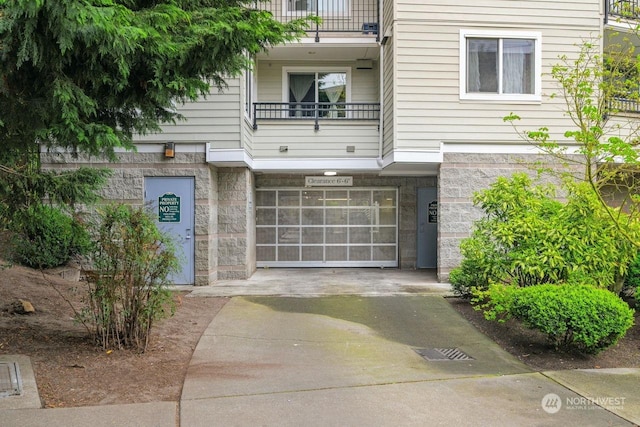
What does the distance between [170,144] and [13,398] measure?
7342 mm

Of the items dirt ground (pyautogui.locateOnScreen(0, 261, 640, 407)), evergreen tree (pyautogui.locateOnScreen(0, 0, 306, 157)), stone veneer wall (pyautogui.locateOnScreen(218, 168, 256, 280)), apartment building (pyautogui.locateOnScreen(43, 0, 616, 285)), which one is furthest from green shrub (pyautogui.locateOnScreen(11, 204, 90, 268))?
evergreen tree (pyautogui.locateOnScreen(0, 0, 306, 157))

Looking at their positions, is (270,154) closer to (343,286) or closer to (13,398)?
(343,286)

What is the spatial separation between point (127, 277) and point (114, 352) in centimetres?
91

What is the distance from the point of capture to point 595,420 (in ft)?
14.3

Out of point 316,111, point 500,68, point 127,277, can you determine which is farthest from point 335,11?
point 127,277

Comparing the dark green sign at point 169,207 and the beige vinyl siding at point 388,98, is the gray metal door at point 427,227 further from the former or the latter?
the dark green sign at point 169,207

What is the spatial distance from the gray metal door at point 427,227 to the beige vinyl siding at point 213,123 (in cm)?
590

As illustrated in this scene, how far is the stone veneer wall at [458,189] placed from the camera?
1138 centimetres

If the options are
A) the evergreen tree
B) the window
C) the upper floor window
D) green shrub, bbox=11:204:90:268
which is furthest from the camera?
the window

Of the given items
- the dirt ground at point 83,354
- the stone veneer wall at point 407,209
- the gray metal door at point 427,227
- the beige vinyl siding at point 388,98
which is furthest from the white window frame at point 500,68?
the dirt ground at point 83,354

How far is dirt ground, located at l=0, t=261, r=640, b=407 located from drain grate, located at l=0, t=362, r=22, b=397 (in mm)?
188

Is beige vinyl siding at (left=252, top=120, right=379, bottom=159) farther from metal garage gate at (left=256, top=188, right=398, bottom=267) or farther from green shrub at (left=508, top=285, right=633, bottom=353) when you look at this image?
green shrub at (left=508, top=285, right=633, bottom=353)

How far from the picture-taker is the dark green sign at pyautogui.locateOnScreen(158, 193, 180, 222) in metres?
11.2

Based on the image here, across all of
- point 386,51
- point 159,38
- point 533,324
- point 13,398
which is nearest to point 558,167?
point 386,51
